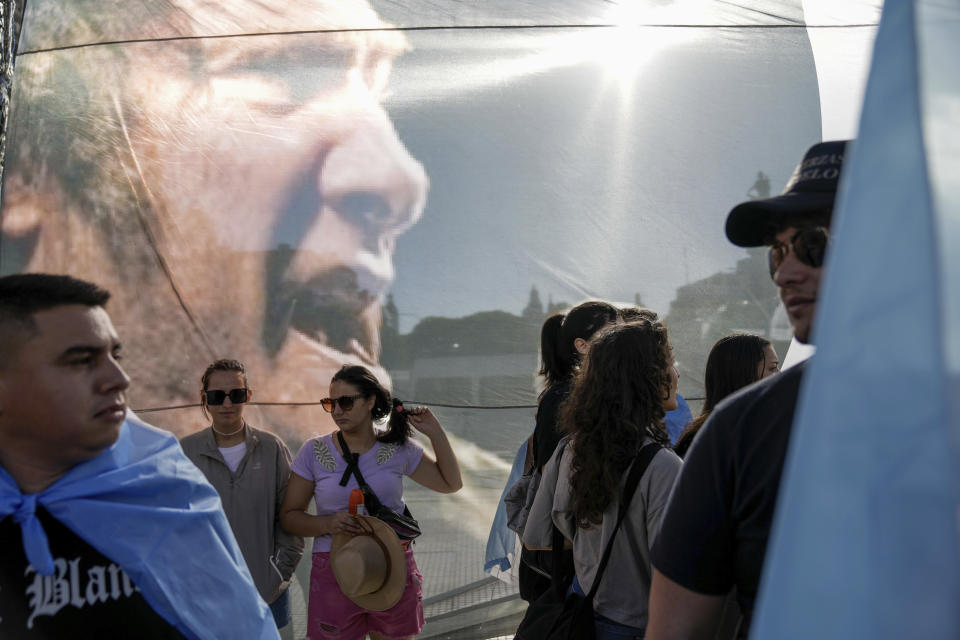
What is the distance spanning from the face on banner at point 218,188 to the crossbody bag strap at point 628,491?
259 cm

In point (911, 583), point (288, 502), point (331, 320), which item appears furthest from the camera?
point (331, 320)

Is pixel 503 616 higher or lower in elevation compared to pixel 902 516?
lower

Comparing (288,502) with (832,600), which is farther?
(288,502)

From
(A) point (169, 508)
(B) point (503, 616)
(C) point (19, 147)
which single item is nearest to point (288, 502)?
(B) point (503, 616)

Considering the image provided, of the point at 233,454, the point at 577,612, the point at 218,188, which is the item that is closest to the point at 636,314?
the point at 577,612

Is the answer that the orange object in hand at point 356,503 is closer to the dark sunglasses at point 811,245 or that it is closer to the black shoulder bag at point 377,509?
the black shoulder bag at point 377,509

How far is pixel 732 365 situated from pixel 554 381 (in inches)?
27.7

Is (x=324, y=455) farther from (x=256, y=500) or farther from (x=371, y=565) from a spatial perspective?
(x=371, y=565)

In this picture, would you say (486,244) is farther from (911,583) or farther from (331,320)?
(911,583)

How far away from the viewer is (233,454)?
4.06m

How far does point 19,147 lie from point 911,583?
525cm

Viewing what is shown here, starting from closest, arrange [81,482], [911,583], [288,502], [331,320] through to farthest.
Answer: [911,583]
[81,482]
[288,502]
[331,320]

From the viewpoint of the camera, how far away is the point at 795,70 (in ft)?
16.1

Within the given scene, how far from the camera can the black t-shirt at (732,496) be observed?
4.32 feet
